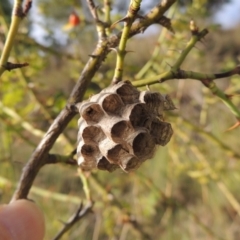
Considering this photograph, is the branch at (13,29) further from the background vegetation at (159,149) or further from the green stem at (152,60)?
the green stem at (152,60)

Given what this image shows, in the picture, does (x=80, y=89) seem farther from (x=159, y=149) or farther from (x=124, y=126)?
(x=159, y=149)

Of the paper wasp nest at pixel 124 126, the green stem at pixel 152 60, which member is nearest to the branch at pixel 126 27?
the paper wasp nest at pixel 124 126

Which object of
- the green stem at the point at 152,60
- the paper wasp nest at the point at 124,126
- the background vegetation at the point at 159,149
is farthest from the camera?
the background vegetation at the point at 159,149

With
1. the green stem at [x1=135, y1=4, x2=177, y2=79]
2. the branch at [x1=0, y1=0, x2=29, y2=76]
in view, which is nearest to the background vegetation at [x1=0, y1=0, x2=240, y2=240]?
the green stem at [x1=135, y1=4, x2=177, y2=79]

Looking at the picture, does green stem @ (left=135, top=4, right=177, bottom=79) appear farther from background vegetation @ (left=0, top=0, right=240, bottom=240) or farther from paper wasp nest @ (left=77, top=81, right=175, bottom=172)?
paper wasp nest @ (left=77, top=81, right=175, bottom=172)

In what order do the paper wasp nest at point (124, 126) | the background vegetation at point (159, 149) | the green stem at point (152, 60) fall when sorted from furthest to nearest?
the background vegetation at point (159, 149) < the green stem at point (152, 60) < the paper wasp nest at point (124, 126)

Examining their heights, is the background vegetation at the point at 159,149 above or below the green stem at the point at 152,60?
below

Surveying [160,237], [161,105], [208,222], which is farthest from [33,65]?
[208,222]
